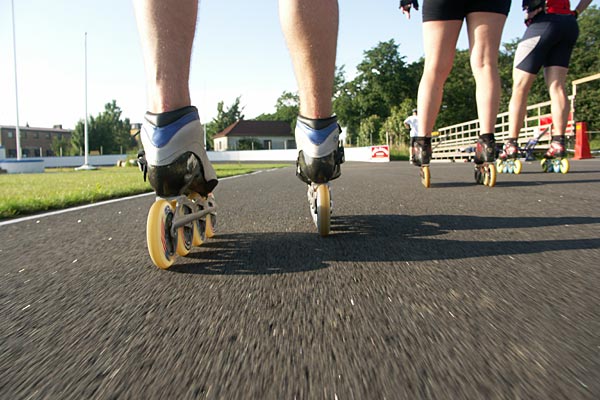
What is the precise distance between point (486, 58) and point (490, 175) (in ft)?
3.27

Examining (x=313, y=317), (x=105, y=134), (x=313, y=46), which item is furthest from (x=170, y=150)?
(x=105, y=134)

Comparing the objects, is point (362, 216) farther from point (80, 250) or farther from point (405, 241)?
point (80, 250)

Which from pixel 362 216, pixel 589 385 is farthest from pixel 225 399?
pixel 362 216

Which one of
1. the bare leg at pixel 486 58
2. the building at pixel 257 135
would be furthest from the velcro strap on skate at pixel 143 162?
the building at pixel 257 135

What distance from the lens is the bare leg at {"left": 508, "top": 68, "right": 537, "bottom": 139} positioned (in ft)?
16.8

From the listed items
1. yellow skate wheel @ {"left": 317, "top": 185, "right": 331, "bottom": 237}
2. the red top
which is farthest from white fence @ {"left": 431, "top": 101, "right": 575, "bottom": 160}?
yellow skate wheel @ {"left": 317, "top": 185, "right": 331, "bottom": 237}

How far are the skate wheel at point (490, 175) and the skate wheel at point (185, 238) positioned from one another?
9.64 ft

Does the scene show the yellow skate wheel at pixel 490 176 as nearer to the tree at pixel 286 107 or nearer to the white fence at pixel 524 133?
the white fence at pixel 524 133

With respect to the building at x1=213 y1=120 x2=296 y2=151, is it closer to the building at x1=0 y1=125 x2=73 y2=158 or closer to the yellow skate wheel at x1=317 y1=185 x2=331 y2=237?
the building at x1=0 y1=125 x2=73 y2=158

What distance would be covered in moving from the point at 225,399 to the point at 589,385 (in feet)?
1.56

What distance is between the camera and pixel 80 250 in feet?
5.35

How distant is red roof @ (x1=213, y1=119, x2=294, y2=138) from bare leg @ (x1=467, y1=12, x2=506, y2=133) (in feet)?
217

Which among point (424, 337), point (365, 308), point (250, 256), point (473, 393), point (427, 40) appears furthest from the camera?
point (427, 40)

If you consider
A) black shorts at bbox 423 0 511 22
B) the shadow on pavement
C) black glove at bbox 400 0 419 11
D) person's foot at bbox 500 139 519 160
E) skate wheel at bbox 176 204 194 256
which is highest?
black glove at bbox 400 0 419 11
